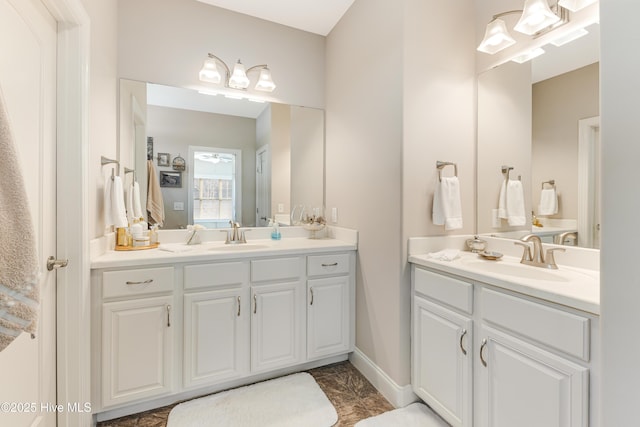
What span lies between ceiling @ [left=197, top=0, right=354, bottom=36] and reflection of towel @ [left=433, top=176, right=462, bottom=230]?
1.59m

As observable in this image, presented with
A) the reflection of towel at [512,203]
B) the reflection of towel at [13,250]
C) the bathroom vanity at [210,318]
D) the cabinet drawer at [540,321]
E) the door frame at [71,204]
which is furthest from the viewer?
the reflection of towel at [512,203]

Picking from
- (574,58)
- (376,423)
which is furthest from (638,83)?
(376,423)

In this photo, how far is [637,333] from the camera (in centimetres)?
73

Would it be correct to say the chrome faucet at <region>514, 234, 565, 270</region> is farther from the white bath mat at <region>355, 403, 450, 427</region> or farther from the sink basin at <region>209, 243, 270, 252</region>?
the sink basin at <region>209, 243, 270, 252</region>

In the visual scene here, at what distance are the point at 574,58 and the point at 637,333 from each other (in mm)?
1466

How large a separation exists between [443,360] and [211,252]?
1462 mm

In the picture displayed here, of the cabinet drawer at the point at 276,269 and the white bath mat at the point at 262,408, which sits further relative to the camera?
the cabinet drawer at the point at 276,269

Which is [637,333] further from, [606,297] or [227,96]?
[227,96]

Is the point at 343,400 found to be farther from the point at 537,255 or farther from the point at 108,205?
the point at 108,205

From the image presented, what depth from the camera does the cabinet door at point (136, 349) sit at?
61.4 inches

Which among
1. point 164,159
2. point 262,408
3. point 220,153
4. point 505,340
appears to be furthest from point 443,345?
point 164,159

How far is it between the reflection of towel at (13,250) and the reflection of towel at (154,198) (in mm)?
1561

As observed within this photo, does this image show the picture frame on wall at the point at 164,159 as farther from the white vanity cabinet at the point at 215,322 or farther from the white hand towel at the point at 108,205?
the white vanity cabinet at the point at 215,322

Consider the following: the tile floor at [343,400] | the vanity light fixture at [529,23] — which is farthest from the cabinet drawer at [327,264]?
the vanity light fixture at [529,23]
